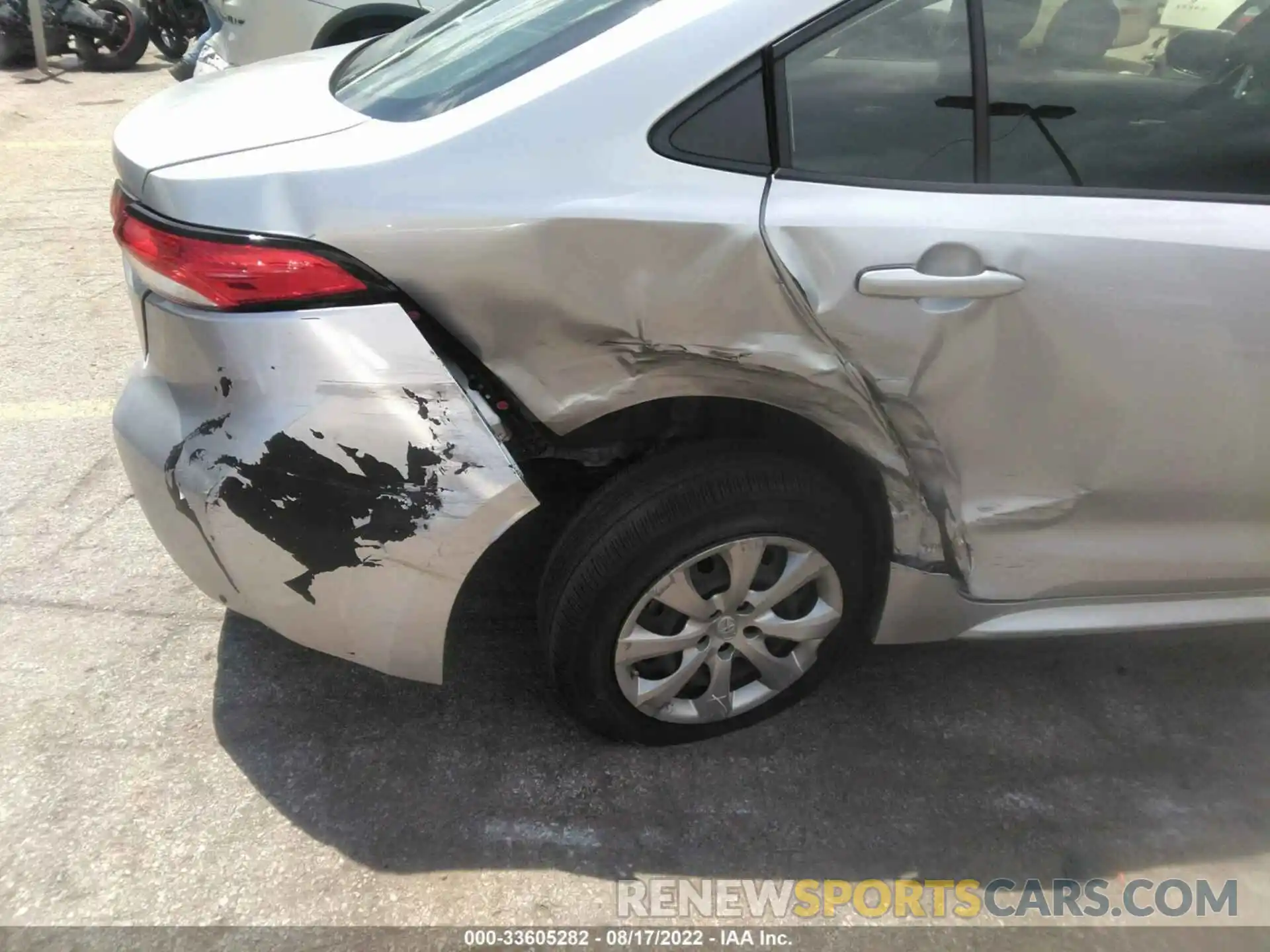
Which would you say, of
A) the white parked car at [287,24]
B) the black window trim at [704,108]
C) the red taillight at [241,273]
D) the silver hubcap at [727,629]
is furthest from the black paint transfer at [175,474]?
the white parked car at [287,24]

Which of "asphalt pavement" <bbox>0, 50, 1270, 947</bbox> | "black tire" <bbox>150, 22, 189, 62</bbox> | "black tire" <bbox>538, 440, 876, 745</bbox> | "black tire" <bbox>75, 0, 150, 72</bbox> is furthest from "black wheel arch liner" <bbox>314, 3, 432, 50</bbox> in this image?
"black tire" <bbox>150, 22, 189, 62</bbox>

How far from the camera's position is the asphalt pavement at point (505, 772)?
196 cm

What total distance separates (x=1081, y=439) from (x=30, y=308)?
4196 millimetres

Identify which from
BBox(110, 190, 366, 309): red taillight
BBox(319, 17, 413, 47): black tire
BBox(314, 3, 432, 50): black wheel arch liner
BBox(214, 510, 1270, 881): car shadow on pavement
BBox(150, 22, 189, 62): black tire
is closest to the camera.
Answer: BBox(110, 190, 366, 309): red taillight

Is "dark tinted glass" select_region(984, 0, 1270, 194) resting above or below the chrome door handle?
above

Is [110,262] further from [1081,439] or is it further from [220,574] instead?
[1081,439]

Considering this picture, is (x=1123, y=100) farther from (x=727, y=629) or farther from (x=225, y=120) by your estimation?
(x=225, y=120)

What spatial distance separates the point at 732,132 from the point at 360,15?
4.03 m

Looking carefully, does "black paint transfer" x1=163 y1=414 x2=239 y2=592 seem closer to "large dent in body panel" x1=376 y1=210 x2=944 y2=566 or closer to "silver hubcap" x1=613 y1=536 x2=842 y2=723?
"large dent in body panel" x1=376 y1=210 x2=944 y2=566

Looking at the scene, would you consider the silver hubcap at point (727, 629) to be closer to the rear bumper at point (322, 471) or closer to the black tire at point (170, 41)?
the rear bumper at point (322, 471)

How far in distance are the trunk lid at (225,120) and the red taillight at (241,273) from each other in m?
0.18

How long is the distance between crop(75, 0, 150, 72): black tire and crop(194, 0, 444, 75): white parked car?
19.4 ft

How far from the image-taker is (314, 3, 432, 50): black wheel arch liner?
4977mm

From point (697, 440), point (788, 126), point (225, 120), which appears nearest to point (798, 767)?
point (697, 440)
